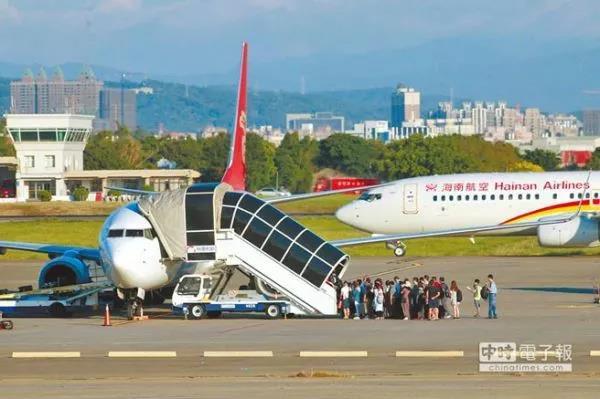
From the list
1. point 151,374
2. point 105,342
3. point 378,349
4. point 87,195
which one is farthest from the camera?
point 87,195

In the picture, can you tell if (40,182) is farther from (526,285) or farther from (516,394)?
(516,394)

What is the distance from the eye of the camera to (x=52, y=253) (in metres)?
50.1

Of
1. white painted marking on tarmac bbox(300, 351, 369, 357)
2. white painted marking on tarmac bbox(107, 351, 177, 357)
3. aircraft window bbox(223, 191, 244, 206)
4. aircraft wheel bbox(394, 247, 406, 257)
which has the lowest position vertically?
white painted marking on tarmac bbox(107, 351, 177, 357)

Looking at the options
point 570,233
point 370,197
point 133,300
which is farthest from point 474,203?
point 133,300

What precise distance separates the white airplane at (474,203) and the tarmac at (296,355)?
1951 cm

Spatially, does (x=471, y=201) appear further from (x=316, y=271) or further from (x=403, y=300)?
(x=316, y=271)

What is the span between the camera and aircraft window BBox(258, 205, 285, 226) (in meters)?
43.4

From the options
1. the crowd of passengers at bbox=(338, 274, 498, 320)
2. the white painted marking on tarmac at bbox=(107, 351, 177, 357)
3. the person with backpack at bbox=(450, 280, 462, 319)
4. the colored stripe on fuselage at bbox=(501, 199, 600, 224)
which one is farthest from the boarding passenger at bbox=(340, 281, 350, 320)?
the colored stripe on fuselage at bbox=(501, 199, 600, 224)

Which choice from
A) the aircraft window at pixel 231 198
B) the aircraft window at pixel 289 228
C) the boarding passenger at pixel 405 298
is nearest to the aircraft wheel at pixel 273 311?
the aircraft window at pixel 289 228

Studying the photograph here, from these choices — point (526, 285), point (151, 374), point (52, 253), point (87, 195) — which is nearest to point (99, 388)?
point (151, 374)

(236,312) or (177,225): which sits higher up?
(177,225)

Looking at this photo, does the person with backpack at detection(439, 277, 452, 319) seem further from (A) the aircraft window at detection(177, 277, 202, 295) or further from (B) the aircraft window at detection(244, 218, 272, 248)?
(A) the aircraft window at detection(177, 277, 202, 295)

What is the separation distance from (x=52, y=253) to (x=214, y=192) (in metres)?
9.33

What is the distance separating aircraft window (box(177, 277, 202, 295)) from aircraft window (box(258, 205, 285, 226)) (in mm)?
2764
